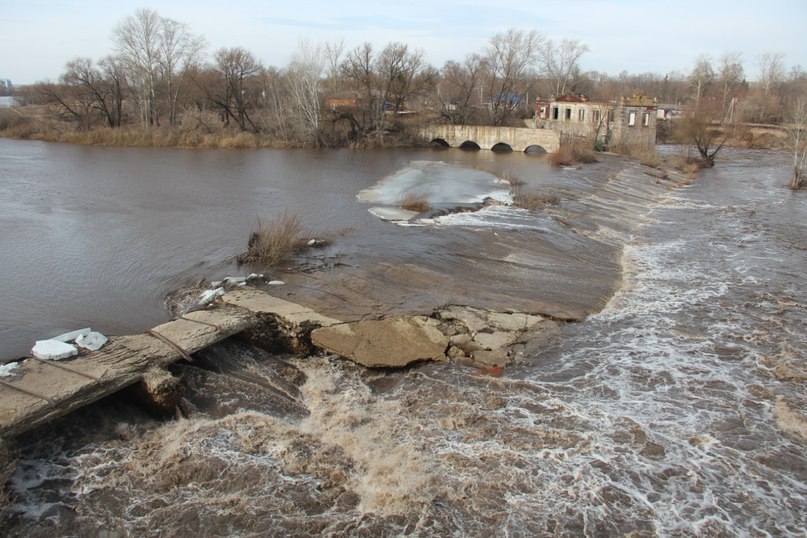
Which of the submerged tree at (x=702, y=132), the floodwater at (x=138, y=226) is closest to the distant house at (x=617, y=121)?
the submerged tree at (x=702, y=132)

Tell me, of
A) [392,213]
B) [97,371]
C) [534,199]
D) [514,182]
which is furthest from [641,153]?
[97,371]

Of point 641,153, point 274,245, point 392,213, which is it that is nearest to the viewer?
point 274,245

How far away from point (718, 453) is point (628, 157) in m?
36.5

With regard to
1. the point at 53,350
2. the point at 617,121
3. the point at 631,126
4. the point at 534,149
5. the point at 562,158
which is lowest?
the point at 53,350

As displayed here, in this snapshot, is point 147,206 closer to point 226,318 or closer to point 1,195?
point 1,195

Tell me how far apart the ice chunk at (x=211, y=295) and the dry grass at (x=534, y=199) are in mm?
12812

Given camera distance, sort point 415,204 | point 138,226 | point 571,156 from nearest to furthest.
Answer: point 138,226
point 415,204
point 571,156

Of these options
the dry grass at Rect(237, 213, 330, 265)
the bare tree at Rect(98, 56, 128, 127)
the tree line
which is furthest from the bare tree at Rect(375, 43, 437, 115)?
the dry grass at Rect(237, 213, 330, 265)

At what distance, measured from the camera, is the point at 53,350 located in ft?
24.4

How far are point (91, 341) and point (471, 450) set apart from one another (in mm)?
5601

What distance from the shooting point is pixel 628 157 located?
129 feet

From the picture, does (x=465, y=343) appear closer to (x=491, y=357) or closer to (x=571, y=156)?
(x=491, y=357)

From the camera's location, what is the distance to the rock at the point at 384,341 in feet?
28.1

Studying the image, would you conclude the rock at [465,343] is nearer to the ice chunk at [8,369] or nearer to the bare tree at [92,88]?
the ice chunk at [8,369]
